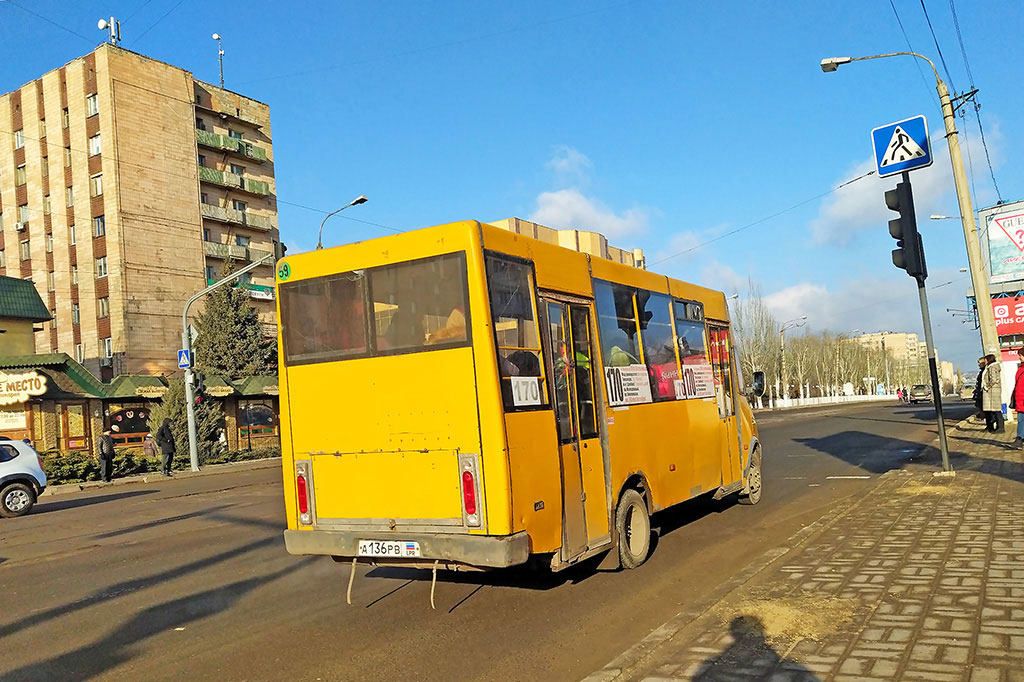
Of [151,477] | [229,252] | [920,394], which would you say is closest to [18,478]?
[151,477]

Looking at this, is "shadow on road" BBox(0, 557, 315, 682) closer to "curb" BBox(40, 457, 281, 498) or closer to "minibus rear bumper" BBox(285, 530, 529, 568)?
"minibus rear bumper" BBox(285, 530, 529, 568)

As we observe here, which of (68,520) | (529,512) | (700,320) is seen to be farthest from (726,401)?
(68,520)

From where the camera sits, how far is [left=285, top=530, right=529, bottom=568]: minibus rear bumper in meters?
5.92

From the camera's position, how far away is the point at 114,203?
2019 inches

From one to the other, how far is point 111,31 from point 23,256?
660 inches

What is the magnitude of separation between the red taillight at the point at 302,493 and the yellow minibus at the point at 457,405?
0.5 inches

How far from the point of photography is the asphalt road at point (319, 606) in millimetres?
→ 5551

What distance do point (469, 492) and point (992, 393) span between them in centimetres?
1873

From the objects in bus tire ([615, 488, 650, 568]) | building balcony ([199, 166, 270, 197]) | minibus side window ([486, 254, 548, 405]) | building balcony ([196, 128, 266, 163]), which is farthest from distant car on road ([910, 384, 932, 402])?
minibus side window ([486, 254, 548, 405])

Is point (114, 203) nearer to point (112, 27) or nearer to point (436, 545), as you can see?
point (112, 27)

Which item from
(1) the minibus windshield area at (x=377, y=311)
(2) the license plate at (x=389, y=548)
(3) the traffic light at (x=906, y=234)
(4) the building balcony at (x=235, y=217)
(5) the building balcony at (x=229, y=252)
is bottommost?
(2) the license plate at (x=389, y=548)

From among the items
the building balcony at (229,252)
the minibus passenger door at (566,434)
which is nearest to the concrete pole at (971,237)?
the minibus passenger door at (566,434)

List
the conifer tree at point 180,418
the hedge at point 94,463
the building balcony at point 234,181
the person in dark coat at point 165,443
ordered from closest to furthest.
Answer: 1. the hedge at point 94,463
2. the person in dark coat at point 165,443
3. the conifer tree at point 180,418
4. the building balcony at point 234,181

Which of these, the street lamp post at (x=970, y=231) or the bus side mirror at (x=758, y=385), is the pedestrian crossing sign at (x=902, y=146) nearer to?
the bus side mirror at (x=758, y=385)
